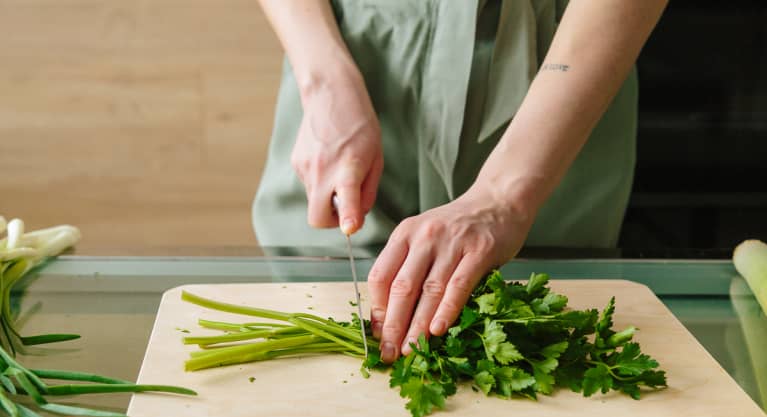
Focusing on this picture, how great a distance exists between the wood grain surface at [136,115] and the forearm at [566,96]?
1630mm

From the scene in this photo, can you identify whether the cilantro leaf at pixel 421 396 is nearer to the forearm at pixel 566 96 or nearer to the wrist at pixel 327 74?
the forearm at pixel 566 96

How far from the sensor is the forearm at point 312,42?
1358mm

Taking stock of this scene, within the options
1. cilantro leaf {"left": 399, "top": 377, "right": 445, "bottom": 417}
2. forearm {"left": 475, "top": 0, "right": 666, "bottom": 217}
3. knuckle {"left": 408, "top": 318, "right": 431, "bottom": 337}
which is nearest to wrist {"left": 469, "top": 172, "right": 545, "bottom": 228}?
forearm {"left": 475, "top": 0, "right": 666, "bottom": 217}

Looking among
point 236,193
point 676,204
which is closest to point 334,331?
point 676,204

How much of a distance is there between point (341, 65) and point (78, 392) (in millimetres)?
659

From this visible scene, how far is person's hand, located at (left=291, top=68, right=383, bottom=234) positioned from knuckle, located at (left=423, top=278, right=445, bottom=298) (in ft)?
0.44

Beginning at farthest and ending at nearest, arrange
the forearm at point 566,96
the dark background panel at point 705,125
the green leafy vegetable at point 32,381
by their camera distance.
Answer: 1. the dark background panel at point 705,125
2. the forearm at point 566,96
3. the green leafy vegetable at point 32,381

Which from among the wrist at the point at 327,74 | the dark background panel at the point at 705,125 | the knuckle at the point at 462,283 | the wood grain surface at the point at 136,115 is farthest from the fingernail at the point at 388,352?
the wood grain surface at the point at 136,115

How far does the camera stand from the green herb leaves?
0.96 meters

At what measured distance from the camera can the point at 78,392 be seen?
94 cm

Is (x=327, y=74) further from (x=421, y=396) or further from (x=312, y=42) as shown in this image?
(x=421, y=396)

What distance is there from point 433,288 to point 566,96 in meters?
0.40

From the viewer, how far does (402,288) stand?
108cm

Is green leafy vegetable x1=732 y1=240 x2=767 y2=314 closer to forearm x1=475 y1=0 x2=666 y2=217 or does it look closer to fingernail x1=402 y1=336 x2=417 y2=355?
forearm x1=475 y1=0 x2=666 y2=217
